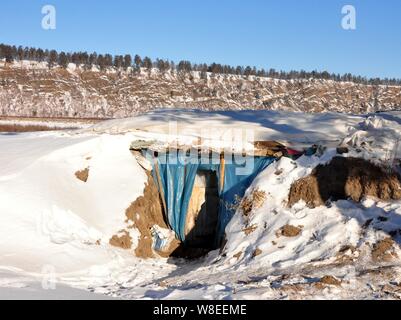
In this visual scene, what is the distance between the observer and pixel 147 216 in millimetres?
10742

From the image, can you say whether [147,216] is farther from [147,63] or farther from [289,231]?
[147,63]

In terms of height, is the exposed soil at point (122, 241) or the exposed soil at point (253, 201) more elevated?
the exposed soil at point (253, 201)

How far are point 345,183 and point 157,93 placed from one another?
46.6 meters

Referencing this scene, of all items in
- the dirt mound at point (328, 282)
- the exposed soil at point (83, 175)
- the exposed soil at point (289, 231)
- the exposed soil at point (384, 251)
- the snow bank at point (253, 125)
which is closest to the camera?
the dirt mound at point (328, 282)

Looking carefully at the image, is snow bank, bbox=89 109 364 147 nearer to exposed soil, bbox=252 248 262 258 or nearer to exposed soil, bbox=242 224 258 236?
exposed soil, bbox=242 224 258 236

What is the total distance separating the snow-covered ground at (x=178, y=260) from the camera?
6.42 meters

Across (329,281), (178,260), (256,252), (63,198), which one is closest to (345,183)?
(256,252)

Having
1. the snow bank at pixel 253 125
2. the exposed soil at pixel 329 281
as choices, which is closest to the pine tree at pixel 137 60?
the snow bank at pixel 253 125

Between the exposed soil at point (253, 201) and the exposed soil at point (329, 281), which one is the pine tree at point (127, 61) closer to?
the exposed soil at point (253, 201)

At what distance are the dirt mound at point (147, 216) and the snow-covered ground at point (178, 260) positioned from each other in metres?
0.18

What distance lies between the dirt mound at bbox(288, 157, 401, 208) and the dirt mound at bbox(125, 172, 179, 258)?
3.14 metres

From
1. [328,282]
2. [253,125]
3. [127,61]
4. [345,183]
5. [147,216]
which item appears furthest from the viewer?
[127,61]

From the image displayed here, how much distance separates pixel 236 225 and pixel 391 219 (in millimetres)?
2743
